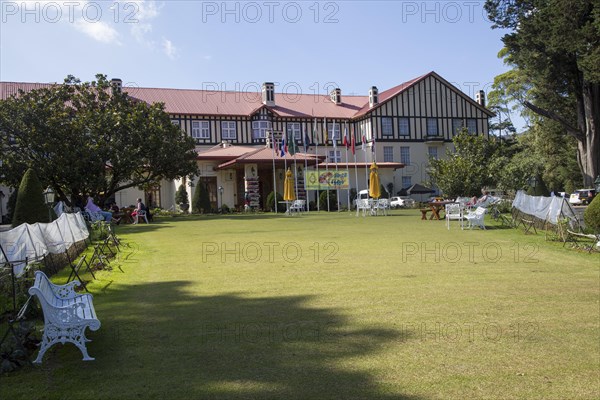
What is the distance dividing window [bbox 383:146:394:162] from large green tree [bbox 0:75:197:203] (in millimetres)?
23385

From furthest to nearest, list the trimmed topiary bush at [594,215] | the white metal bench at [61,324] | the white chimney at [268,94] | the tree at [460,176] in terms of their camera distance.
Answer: the white chimney at [268,94] → the tree at [460,176] → the trimmed topiary bush at [594,215] → the white metal bench at [61,324]

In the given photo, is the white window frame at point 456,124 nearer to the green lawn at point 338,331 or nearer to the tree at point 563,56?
the tree at point 563,56

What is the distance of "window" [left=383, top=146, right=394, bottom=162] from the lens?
1994 inches

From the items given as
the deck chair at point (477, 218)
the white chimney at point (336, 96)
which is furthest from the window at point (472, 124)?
the deck chair at point (477, 218)

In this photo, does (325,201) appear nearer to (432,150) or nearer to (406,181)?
(406,181)

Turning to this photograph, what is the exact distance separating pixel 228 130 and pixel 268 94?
600cm

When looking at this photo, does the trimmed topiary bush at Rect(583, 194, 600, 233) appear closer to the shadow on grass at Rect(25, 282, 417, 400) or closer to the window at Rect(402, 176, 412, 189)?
the shadow on grass at Rect(25, 282, 417, 400)

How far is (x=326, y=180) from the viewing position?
40.2 metres

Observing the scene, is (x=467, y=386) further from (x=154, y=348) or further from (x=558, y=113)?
(x=558, y=113)

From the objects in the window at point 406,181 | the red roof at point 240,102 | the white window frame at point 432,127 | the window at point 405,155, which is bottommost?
the window at point 406,181

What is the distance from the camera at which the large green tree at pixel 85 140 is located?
27.8 meters

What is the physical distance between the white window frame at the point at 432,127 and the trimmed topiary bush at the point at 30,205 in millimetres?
41266
